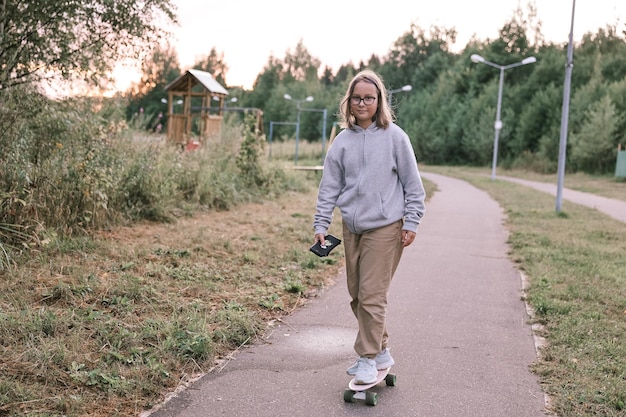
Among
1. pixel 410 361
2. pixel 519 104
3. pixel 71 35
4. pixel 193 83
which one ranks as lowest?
pixel 410 361

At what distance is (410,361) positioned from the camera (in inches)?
181

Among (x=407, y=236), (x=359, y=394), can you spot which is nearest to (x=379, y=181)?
(x=407, y=236)

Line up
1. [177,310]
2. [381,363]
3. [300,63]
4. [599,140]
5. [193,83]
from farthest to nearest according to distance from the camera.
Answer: [300,63], [599,140], [193,83], [177,310], [381,363]

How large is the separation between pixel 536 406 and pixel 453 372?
2.21 feet

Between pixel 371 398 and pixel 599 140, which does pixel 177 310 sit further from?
pixel 599 140

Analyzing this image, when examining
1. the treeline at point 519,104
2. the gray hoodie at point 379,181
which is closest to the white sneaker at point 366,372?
the gray hoodie at point 379,181

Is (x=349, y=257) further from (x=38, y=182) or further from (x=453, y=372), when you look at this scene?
(x=38, y=182)

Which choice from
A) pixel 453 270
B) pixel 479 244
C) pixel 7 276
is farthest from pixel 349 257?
pixel 479 244

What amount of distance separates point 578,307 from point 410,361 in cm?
232

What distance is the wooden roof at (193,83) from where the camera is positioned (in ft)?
78.1

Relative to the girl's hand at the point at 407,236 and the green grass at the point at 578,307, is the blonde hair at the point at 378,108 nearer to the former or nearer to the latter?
the girl's hand at the point at 407,236

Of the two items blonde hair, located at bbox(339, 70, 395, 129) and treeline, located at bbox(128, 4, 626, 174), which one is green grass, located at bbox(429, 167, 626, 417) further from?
treeline, located at bbox(128, 4, 626, 174)

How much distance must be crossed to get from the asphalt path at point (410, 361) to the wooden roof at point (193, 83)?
17648 mm

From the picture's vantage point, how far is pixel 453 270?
8195 millimetres
